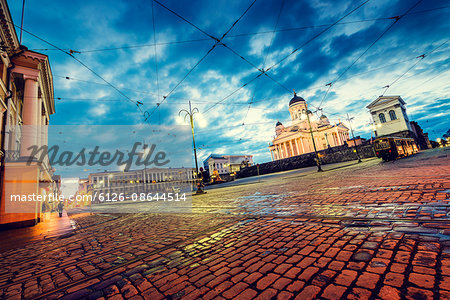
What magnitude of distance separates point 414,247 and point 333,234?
0.76 m

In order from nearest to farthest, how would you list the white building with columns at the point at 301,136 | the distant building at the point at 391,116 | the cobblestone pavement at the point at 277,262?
the cobblestone pavement at the point at 277,262
the distant building at the point at 391,116
the white building with columns at the point at 301,136

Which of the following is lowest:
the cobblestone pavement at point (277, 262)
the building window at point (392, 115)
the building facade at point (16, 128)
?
the cobblestone pavement at point (277, 262)

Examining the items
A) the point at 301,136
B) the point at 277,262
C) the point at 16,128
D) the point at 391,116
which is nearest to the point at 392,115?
the point at 391,116

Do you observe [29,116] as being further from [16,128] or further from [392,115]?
[392,115]

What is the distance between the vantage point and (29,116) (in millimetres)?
11477

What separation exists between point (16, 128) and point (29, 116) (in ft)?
3.17

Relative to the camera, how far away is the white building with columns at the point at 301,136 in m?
61.0

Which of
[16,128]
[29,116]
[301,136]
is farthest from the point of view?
[301,136]

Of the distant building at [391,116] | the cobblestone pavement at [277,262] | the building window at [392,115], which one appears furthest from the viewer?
the building window at [392,115]

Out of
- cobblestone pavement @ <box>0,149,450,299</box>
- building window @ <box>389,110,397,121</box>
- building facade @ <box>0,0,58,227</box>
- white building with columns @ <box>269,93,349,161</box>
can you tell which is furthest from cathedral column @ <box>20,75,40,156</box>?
building window @ <box>389,110,397,121</box>

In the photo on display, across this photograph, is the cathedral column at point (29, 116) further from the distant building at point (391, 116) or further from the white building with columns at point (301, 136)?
the white building with columns at point (301, 136)

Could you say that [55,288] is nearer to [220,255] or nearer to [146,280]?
[146,280]

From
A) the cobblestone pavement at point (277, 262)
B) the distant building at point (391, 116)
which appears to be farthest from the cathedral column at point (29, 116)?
the distant building at point (391, 116)

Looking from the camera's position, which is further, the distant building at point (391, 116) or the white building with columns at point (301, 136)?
the white building with columns at point (301, 136)
